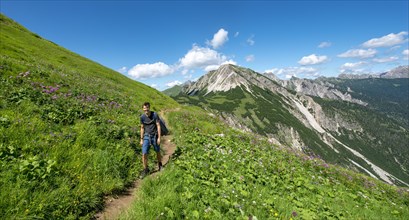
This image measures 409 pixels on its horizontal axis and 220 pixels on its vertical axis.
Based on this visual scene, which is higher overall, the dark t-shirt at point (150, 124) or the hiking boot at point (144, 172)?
the dark t-shirt at point (150, 124)

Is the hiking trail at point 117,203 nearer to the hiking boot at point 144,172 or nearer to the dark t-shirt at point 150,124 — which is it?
the hiking boot at point 144,172

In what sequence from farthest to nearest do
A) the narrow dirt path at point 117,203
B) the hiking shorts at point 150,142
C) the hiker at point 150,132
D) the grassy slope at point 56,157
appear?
1. the hiker at point 150,132
2. the hiking shorts at point 150,142
3. the narrow dirt path at point 117,203
4. the grassy slope at point 56,157

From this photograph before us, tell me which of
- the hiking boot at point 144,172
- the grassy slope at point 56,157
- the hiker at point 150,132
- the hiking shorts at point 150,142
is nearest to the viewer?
the grassy slope at point 56,157

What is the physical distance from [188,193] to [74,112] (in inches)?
351

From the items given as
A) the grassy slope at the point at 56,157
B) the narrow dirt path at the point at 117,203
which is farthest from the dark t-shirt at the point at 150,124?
the narrow dirt path at the point at 117,203

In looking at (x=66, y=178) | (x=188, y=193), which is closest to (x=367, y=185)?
(x=188, y=193)

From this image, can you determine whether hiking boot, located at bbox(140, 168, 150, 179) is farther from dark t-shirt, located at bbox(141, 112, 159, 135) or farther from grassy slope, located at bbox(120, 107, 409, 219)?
dark t-shirt, located at bbox(141, 112, 159, 135)

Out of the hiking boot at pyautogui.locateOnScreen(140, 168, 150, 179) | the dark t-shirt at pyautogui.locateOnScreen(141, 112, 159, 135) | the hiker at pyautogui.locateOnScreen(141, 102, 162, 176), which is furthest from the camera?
the dark t-shirt at pyautogui.locateOnScreen(141, 112, 159, 135)

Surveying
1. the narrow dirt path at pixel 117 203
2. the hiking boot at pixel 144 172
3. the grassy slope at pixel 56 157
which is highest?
the grassy slope at pixel 56 157

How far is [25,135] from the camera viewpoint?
8039 mm

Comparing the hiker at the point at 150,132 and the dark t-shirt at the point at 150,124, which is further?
the dark t-shirt at the point at 150,124

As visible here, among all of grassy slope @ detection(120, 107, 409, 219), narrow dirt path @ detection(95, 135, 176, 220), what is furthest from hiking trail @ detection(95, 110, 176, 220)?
grassy slope @ detection(120, 107, 409, 219)

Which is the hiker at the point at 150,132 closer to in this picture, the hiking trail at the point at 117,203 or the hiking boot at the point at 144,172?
the hiking boot at the point at 144,172

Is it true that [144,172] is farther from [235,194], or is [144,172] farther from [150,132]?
[235,194]
